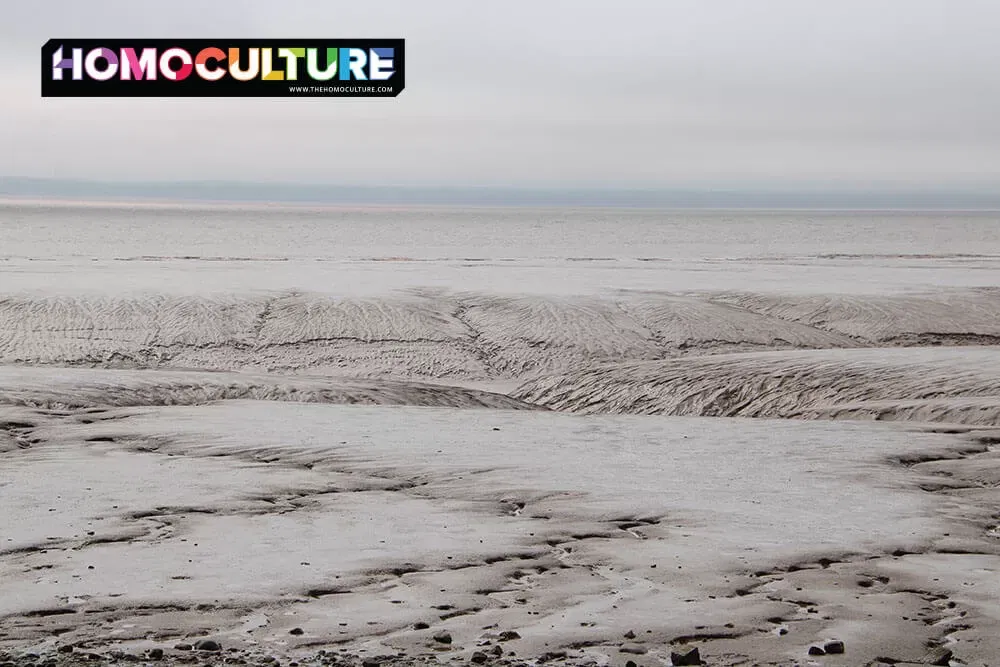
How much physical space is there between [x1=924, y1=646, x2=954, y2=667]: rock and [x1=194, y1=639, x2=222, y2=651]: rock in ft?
7.53

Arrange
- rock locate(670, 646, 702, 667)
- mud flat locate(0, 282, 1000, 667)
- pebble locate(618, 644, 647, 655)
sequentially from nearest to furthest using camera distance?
rock locate(670, 646, 702, 667) < pebble locate(618, 644, 647, 655) < mud flat locate(0, 282, 1000, 667)

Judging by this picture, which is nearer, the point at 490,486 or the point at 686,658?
the point at 686,658

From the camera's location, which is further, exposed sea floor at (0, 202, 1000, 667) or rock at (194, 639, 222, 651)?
exposed sea floor at (0, 202, 1000, 667)

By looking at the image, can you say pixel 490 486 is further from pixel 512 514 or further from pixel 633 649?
pixel 633 649

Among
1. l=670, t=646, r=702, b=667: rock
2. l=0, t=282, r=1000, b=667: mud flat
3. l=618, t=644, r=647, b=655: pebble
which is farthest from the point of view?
l=0, t=282, r=1000, b=667: mud flat

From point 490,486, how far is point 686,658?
2978mm

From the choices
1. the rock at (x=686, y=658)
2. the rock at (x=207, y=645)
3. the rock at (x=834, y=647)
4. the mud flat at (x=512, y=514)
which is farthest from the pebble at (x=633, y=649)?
the rock at (x=207, y=645)

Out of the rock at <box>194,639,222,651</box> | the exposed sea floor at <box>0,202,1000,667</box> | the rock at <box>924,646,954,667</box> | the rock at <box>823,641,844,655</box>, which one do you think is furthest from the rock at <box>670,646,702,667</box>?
the rock at <box>194,639,222,651</box>

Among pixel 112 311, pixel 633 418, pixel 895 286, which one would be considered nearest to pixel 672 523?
pixel 633 418

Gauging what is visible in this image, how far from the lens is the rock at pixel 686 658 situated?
4.33m

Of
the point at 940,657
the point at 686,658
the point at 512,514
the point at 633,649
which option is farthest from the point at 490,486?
the point at 940,657

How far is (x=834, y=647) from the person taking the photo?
4426 mm

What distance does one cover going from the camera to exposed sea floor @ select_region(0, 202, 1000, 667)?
15.3 ft

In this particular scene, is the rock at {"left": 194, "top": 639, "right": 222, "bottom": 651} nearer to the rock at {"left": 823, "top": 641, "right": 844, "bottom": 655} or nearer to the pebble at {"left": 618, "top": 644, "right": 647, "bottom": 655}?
the pebble at {"left": 618, "top": 644, "right": 647, "bottom": 655}
